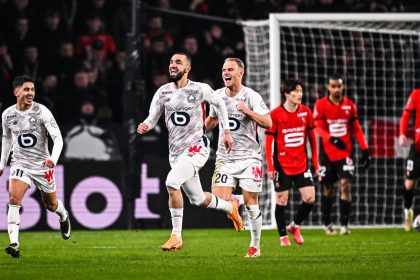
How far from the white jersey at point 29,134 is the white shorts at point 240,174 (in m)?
1.72

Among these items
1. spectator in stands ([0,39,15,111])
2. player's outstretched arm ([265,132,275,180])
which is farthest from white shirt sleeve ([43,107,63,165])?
spectator in stands ([0,39,15,111])

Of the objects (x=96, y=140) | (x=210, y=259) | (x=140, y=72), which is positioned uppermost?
(x=140, y=72)

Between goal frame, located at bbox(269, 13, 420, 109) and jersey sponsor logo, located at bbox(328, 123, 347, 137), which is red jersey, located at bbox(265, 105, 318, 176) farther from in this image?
goal frame, located at bbox(269, 13, 420, 109)

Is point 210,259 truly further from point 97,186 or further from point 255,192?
point 97,186

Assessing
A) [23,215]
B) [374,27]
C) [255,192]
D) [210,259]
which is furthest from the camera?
[374,27]

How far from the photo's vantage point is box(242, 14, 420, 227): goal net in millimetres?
16547

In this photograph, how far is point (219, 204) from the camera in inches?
424

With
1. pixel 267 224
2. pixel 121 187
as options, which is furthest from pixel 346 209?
pixel 121 187

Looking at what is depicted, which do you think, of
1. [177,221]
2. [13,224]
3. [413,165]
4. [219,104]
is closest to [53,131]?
[13,224]

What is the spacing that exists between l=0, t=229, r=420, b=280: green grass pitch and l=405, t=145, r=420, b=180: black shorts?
913 millimetres

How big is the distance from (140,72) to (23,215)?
291 cm

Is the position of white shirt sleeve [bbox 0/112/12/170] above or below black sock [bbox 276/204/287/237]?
above

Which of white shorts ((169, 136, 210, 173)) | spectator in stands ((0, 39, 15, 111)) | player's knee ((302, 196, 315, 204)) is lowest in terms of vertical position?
player's knee ((302, 196, 315, 204))

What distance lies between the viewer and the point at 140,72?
1669 centimetres
